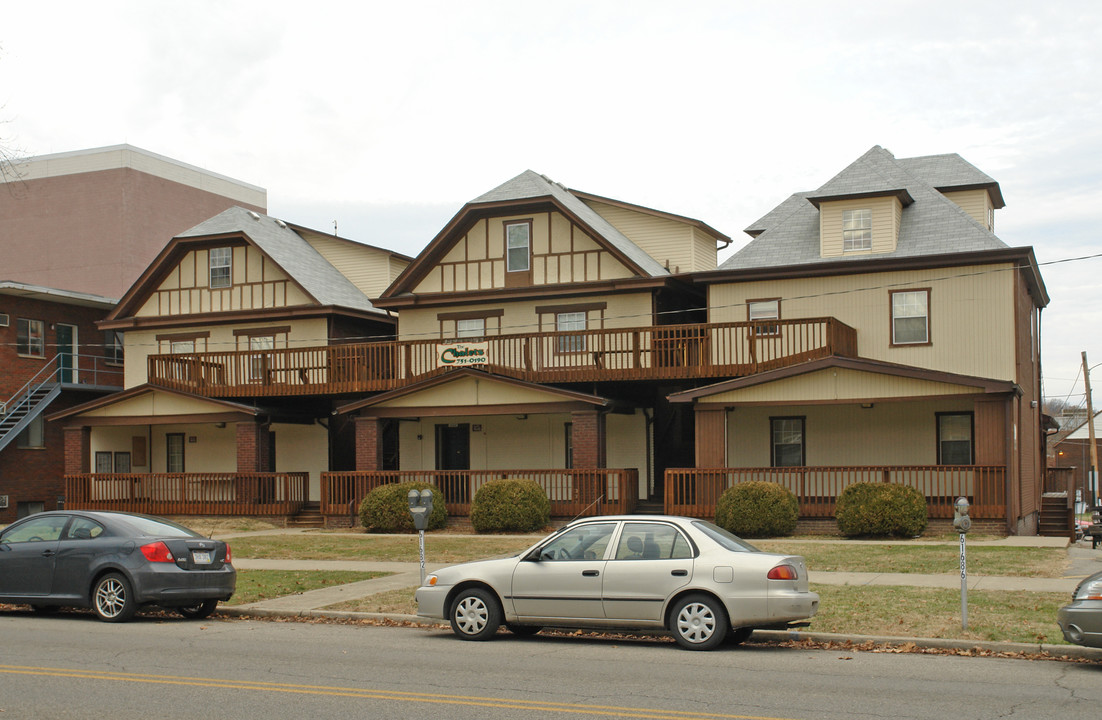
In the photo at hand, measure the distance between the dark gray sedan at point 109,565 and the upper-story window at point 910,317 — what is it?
19.4 m

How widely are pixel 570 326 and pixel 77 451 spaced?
15174mm

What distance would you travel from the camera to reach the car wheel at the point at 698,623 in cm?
1212

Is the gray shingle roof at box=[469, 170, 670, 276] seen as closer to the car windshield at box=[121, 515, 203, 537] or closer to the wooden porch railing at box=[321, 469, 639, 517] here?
the wooden porch railing at box=[321, 469, 639, 517]

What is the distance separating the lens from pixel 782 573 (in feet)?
39.5

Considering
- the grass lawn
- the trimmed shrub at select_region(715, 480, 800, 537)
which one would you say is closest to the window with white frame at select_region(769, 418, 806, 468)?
the trimmed shrub at select_region(715, 480, 800, 537)

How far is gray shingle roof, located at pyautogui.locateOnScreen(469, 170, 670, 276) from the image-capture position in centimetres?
3272

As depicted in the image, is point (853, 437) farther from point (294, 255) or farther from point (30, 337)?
point (30, 337)

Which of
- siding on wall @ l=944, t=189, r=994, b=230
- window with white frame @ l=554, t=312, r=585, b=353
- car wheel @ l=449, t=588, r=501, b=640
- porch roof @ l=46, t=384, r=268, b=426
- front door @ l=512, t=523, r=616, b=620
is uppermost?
siding on wall @ l=944, t=189, r=994, b=230

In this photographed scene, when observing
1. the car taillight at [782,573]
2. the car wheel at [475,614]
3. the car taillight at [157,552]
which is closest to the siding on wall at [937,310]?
the car taillight at [782,573]

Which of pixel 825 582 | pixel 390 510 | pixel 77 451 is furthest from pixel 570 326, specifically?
pixel 825 582

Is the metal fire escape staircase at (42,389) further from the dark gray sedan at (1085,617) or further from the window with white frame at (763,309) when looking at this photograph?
the dark gray sedan at (1085,617)

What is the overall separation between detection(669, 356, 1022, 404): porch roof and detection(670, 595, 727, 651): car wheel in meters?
15.2

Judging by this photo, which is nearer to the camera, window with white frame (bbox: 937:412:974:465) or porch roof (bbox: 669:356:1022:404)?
porch roof (bbox: 669:356:1022:404)

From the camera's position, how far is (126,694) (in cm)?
992
